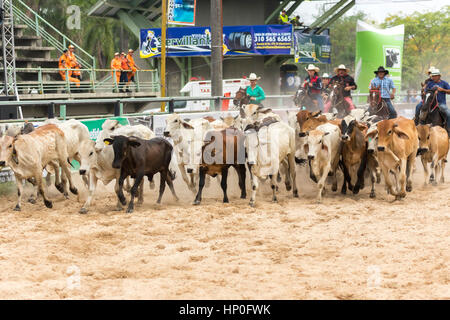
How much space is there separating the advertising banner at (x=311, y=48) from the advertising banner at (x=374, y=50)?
22.6ft

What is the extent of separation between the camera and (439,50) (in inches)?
2034

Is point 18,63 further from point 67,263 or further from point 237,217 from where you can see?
point 67,263

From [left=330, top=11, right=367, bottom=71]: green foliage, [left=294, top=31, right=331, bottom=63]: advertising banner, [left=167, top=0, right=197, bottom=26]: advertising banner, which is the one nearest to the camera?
[left=167, top=0, right=197, bottom=26]: advertising banner

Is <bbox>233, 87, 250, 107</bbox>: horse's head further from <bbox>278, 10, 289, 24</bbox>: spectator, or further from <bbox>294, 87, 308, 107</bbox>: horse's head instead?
<bbox>278, 10, 289, 24</bbox>: spectator

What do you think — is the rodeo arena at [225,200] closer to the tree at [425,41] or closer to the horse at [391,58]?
the horse at [391,58]

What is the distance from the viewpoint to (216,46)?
1645 cm

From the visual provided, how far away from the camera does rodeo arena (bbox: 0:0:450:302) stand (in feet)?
20.2

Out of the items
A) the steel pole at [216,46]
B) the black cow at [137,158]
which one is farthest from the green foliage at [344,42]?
the black cow at [137,158]

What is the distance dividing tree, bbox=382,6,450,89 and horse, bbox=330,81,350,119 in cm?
3829

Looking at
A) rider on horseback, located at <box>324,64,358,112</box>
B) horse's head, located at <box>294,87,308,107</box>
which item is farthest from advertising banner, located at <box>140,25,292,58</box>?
rider on horseback, located at <box>324,64,358,112</box>

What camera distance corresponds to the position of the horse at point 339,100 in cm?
1451

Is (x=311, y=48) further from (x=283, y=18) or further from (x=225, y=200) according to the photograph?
(x=225, y=200)

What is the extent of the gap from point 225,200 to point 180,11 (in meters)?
8.70

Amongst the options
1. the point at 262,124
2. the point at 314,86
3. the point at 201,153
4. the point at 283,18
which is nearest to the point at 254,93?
the point at 314,86
